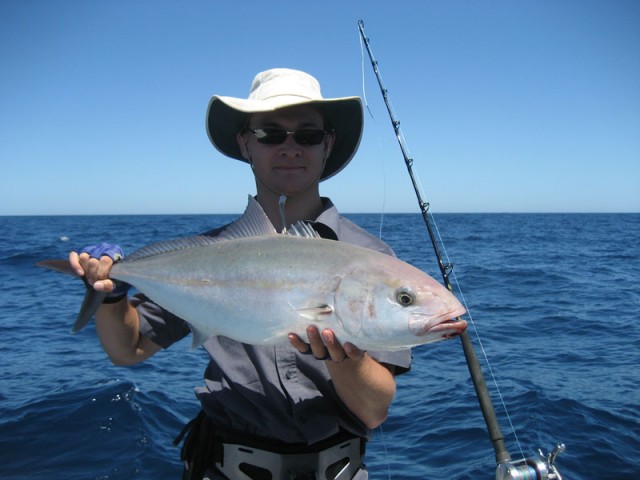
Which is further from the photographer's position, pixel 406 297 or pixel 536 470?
pixel 536 470

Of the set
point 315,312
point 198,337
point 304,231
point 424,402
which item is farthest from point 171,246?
point 424,402

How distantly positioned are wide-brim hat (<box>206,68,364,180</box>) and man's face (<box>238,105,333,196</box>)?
0.33 feet

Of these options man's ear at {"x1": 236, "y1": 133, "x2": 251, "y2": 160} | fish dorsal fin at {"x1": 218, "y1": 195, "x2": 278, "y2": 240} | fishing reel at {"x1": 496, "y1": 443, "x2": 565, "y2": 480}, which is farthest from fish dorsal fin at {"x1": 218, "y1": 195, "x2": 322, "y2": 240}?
fishing reel at {"x1": 496, "y1": 443, "x2": 565, "y2": 480}

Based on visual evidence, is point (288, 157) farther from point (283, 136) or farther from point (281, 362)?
point (281, 362)

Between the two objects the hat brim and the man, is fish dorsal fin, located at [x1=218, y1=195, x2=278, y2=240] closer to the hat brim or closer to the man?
the man

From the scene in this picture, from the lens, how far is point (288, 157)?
3029mm

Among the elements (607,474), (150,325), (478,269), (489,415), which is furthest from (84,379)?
(478,269)

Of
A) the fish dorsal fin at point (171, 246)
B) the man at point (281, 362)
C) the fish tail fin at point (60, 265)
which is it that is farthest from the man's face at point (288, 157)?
the fish tail fin at point (60, 265)

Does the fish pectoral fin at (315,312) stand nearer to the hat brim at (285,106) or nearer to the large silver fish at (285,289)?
the large silver fish at (285,289)

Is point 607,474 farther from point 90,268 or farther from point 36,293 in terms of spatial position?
point 36,293

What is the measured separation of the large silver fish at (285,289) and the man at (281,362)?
0.33 feet

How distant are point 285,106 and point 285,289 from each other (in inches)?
44.0

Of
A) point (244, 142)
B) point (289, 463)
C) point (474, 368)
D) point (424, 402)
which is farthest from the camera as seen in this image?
point (424, 402)

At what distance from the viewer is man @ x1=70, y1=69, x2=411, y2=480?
265 cm
